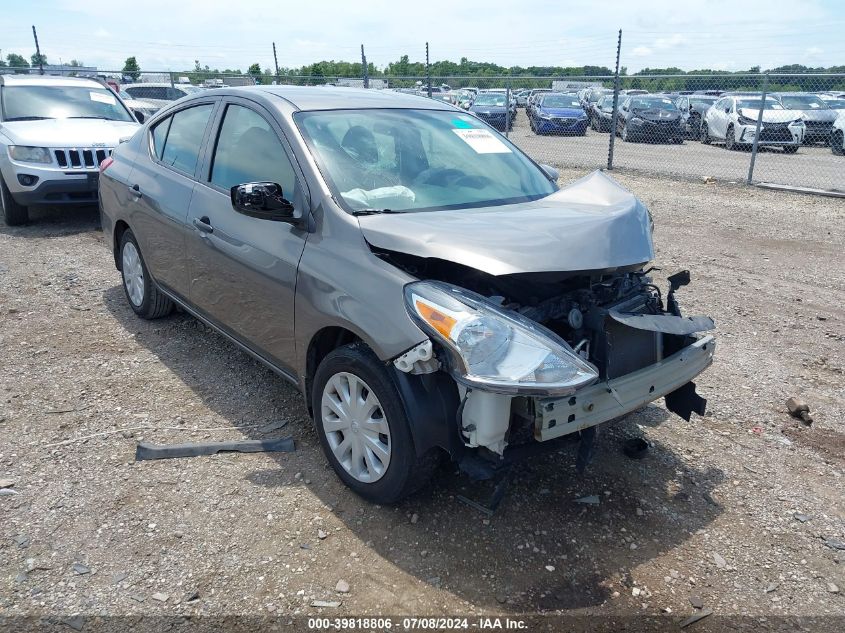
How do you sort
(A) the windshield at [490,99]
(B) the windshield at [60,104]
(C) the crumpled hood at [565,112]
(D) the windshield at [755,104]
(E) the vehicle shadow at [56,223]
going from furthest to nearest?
(A) the windshield at [490,99] → (C) the crumpled hood at [565,112] → (D) the windshield at [755,104] → (B) the windshield at [60,104] → (E) the vehicle shadow at [56,223]

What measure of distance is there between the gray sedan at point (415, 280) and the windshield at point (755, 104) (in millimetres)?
16294

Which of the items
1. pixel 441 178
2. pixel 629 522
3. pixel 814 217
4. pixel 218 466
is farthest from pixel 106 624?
pixel 814 217

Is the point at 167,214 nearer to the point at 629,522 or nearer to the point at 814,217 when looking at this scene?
the point at 629,522

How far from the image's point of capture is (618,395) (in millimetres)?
2869

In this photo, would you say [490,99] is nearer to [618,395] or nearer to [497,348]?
[618,395]

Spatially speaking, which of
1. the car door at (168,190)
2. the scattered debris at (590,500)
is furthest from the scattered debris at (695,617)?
the car door at (168,190)

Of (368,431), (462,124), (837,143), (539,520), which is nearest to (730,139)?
(837,143)

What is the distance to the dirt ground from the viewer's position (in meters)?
2.63

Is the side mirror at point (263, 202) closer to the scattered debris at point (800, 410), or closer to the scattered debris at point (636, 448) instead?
the scattered debris at point (636, 448)

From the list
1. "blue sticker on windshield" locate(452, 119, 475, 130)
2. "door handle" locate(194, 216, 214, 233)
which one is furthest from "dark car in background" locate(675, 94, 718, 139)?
"door handle" locate(194, 216, 214, 233)

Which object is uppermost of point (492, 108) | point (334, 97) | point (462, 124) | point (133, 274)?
point (334, 97)

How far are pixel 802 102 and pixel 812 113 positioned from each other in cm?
51

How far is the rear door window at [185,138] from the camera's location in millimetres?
4316

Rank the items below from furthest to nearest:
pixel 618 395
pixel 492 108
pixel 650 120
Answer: pixel 492 108 → pixel 650 120 → pixel 618 395
